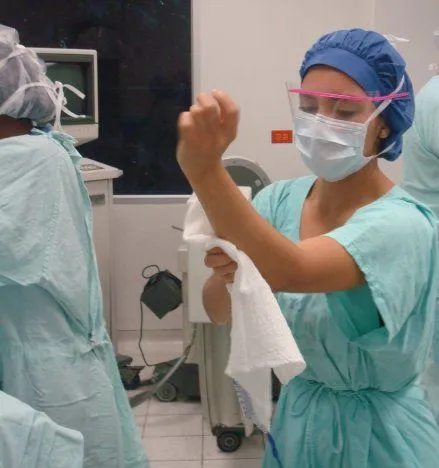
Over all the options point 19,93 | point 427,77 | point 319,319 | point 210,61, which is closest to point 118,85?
point 210,61

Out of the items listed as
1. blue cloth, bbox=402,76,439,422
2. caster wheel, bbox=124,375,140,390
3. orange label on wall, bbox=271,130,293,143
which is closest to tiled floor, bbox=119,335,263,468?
caster wheel, bbox=124,375,140,390

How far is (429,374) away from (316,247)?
141 cm

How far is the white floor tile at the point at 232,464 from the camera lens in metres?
2.55

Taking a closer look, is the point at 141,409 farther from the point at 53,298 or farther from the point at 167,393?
the point at 53,298

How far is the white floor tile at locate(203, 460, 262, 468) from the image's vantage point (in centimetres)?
255

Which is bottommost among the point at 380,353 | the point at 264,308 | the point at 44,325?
the point at 44,325

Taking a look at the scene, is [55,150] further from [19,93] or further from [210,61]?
[210,61]

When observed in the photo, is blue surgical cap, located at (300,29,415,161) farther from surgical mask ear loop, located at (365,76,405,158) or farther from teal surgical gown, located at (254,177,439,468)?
teal surgical gown, located at (254,177,439,468)

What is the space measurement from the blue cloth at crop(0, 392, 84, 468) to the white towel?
14.0 inches

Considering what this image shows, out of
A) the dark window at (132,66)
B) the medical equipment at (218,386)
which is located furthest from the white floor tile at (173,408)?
the dark window at (132,66)

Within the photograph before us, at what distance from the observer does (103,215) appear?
2918 mm

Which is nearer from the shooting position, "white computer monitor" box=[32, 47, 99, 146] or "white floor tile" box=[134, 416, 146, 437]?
"white computer monitor" box=[32, 47, 99, 146]

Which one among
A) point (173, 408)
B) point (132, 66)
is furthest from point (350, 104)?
point (132, 66)

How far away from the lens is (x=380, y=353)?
1.04 metres
